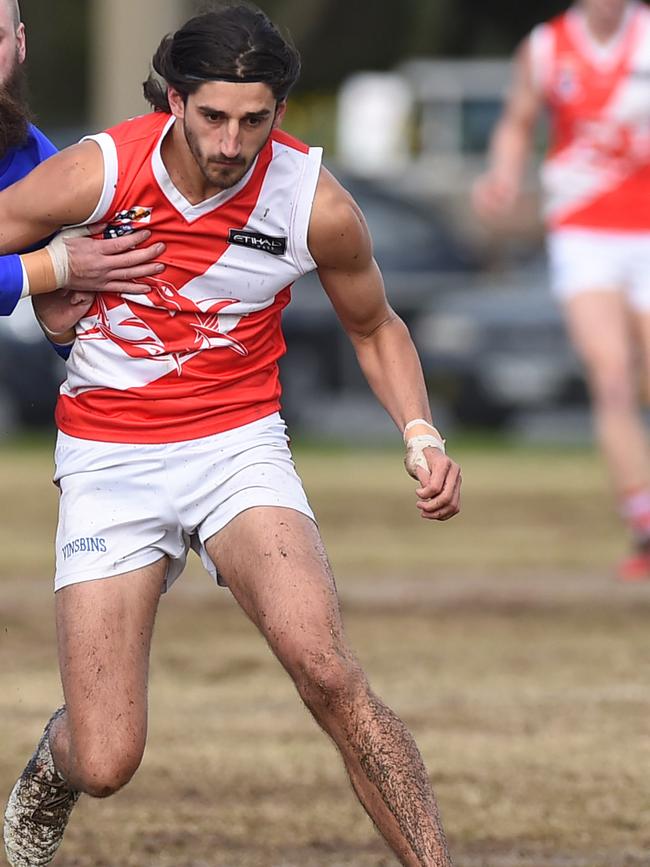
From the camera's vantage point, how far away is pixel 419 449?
4898 millimetres

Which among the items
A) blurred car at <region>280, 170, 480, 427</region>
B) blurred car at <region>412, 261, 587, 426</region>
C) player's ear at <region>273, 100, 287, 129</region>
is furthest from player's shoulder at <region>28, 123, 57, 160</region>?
blurred car at <region>412, 261, 587, 426</region>

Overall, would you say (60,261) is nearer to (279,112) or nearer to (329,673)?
(279,112)

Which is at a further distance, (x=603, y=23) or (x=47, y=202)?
(x=603, y=23)

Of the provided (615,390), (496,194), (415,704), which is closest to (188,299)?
(415,704)

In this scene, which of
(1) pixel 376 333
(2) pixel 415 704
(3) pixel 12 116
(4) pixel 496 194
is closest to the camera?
(3) pixel 12 116

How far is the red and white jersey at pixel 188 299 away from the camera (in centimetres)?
492

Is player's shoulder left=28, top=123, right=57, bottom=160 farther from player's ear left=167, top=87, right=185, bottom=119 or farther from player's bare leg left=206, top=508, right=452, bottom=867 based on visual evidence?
player's bare leg left=206, top=508, right=452, bottom=867

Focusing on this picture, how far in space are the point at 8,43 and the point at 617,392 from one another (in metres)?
4.74

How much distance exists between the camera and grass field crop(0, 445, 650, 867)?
5637 mm

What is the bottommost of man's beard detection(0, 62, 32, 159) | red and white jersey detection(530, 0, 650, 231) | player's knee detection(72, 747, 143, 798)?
red and white jersey detection(530, 0, 650, 231)

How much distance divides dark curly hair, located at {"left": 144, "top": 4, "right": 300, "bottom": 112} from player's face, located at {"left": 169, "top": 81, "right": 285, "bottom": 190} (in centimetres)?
3

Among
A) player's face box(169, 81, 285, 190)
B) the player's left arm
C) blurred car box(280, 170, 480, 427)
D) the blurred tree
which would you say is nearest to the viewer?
player's face box(169, 81, 285, 190)

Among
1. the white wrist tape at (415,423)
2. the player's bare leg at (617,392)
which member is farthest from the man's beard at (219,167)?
the player's bare leg at (617,392)

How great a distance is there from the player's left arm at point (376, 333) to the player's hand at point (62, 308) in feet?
1.90
